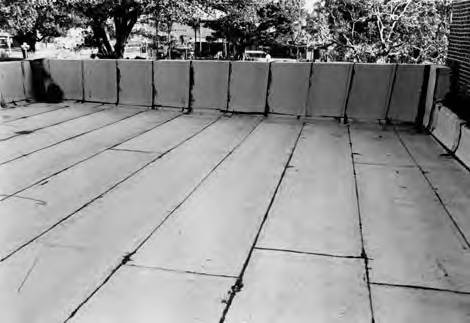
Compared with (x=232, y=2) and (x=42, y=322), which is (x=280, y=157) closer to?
(x=42, y=322)

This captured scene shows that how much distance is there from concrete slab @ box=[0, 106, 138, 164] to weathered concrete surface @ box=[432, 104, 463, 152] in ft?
23.1

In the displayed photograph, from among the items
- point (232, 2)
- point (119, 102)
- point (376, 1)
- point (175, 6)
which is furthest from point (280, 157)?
point (232, 2)

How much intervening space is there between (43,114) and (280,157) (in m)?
6.49

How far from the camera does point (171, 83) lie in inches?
440

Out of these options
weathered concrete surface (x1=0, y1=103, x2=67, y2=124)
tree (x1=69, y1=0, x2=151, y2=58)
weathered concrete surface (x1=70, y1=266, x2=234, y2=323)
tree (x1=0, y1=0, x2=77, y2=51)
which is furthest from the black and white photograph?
tree (x1=69, y1=0, x2=151, y2=58)

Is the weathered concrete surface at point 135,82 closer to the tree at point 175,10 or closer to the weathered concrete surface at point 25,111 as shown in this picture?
the weathered concrete surface at point 25,111

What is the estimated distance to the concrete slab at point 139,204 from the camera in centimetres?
432

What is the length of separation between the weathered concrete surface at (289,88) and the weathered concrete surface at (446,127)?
9.97 feet

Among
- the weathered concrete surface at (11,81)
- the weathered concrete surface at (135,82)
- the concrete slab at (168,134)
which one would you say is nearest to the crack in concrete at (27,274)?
the concrete slab at (168,134)

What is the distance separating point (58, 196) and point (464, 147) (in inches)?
246

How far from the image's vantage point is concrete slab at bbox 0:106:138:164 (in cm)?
739

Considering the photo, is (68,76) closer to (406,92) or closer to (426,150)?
(406,92)

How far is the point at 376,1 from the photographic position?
56.9 ft

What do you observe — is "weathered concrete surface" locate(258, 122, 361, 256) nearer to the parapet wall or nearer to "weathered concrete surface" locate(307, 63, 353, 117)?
"weathered concrete surface" locate(307, 63, 353, 117)
